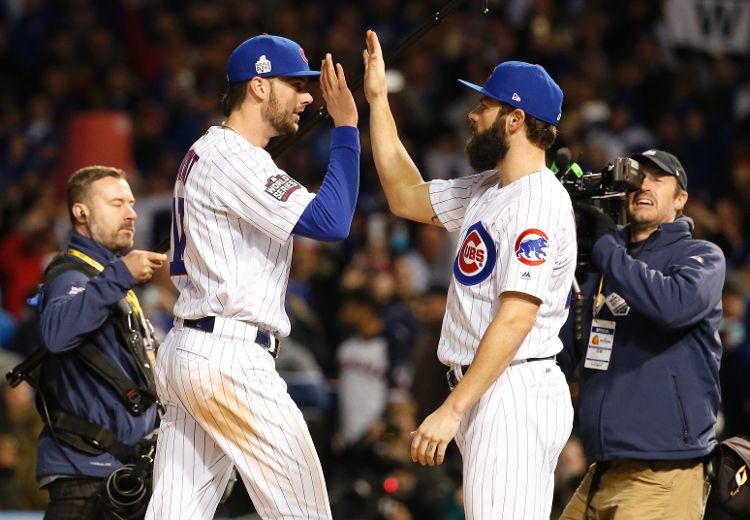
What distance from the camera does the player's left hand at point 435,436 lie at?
4395mm

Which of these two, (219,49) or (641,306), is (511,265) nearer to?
(641,306)

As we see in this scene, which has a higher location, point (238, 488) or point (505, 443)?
point (505, 443)

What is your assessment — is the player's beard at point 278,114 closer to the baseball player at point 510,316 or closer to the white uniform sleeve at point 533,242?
the baseball player at point 510,316

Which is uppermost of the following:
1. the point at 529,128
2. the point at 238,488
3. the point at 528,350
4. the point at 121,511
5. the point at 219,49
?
the point at 219,49

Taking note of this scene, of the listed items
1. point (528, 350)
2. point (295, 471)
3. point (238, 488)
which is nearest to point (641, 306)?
point (528, 350)

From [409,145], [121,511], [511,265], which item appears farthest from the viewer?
[409,145]

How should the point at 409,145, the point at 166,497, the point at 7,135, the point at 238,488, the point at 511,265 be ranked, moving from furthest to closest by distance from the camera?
the point at 7,135, the point at 409,145, the point at 238,488, the point at 166,497, the point at 511,265

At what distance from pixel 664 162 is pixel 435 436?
70.0 inches

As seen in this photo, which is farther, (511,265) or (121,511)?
(121,511)

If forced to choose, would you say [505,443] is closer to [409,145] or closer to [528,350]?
[528,350]

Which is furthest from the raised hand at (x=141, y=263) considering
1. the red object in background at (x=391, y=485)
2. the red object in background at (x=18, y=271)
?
the red object in background at (x=18, y=271)

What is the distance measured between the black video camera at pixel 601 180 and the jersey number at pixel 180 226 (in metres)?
1.55

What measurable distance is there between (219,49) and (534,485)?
32.9ft

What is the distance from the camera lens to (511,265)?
15.0ft
